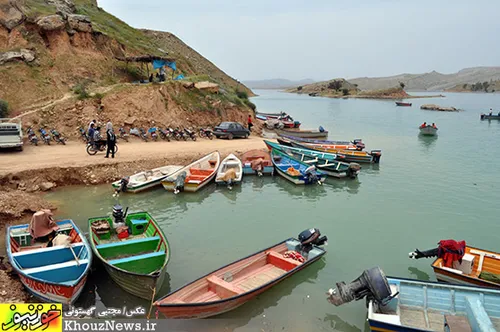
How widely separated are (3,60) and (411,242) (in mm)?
29688

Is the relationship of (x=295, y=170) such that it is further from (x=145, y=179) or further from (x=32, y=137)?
(x=32, y=137)

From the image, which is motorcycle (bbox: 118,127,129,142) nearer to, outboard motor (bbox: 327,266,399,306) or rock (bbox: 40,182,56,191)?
rock (bbox: 40,182,56,191)

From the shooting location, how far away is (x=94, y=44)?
33375mm

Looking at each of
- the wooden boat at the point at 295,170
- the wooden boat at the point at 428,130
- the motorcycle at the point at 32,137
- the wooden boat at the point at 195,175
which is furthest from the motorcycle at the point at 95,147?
the wooden boat at the point at 428,130

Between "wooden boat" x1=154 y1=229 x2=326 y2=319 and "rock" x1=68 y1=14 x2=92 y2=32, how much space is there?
98.3ft

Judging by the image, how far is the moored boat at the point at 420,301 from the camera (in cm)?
834

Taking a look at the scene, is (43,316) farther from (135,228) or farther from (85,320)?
(135,228)

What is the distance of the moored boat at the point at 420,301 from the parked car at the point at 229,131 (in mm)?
22251

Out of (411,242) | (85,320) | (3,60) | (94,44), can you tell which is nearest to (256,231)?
(411,242)

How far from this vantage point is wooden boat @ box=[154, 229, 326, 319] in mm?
8648

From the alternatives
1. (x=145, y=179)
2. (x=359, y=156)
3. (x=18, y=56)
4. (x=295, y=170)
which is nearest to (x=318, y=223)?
(x=295, y=170)

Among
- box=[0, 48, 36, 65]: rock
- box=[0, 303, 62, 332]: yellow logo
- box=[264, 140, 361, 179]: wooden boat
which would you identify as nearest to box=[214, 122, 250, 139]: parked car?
box=[264, 140, 361, 179]: wooden boat

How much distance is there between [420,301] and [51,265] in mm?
9906

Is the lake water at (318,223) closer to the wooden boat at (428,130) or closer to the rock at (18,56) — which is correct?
the wooden boat at (428,130)
